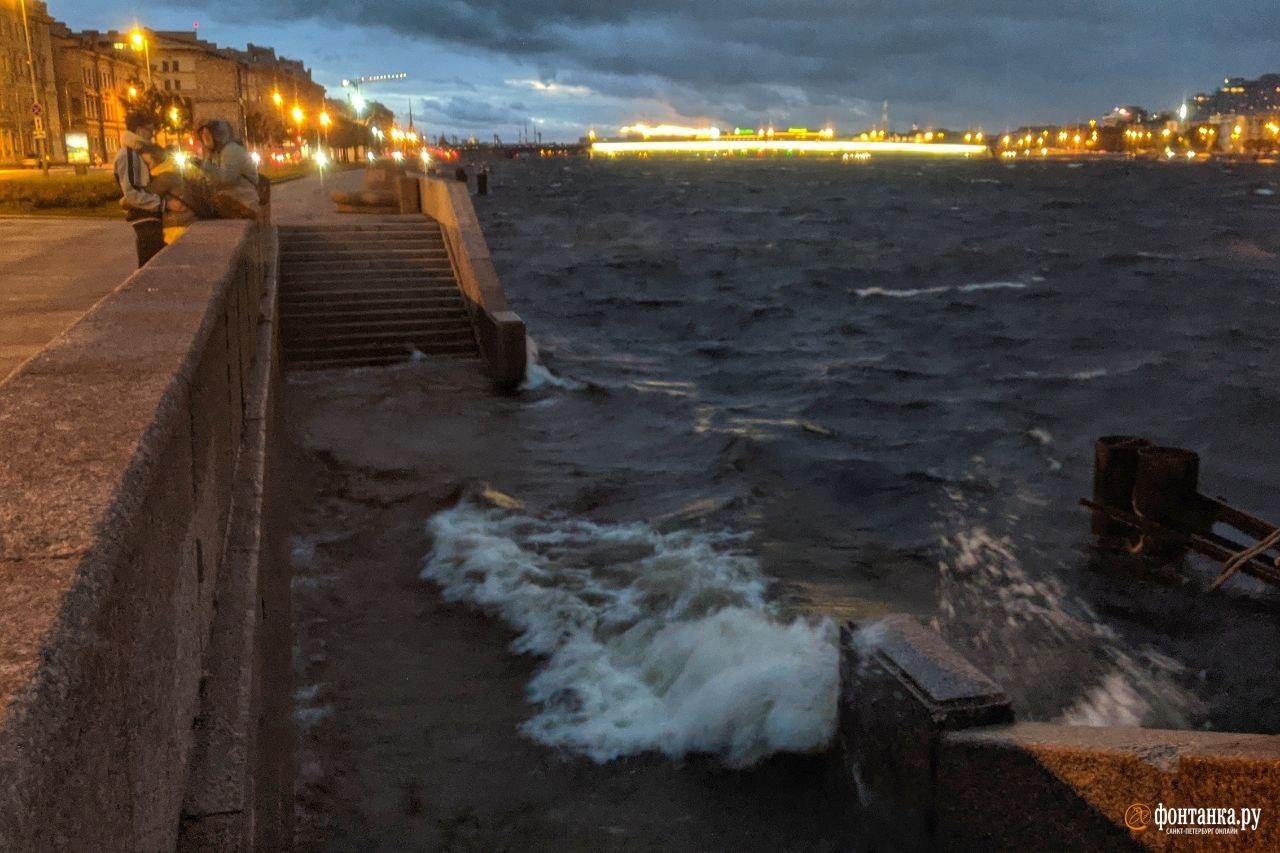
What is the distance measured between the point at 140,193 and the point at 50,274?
2.79 metres

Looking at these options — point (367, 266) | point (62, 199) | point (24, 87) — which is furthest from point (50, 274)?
point (24, 87)

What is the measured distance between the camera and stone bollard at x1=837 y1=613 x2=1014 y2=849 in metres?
4.10

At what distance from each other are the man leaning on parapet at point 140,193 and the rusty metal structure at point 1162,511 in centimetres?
954

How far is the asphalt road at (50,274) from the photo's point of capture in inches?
331

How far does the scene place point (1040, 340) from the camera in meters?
23.8

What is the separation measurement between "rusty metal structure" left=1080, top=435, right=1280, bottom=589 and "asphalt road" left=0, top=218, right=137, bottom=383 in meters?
8.55

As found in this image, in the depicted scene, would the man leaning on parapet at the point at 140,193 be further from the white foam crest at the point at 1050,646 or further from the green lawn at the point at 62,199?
the green lawn at the point at 62,199

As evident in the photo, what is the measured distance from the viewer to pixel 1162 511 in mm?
→ 8734

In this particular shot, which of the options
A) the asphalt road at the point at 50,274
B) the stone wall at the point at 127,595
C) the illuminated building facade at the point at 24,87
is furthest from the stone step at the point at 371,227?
the illuminated building facade at the point at 24,87

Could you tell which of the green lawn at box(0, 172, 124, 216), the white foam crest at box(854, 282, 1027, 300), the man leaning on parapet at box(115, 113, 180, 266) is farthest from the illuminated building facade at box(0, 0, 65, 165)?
the man leaning on parapet at box(115, 113, 180, 266)

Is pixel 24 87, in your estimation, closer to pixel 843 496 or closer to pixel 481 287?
pixel 481 287

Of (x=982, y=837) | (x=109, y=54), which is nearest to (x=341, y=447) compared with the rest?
(x=982, y=837)

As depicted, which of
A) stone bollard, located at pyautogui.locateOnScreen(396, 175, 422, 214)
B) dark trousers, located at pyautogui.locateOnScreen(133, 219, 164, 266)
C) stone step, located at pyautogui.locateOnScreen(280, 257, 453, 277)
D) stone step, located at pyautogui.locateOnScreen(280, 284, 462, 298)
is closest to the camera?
dark trousers, located at pyautogui.locateOnScreen(133, 219, 164, 266)

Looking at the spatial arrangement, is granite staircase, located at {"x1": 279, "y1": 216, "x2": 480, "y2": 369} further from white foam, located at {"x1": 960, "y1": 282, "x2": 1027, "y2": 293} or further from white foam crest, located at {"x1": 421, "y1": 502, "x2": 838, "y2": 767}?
white foam, located at {"x1": 960, "y1": 282, "x2": 1027, "y2": 293}
